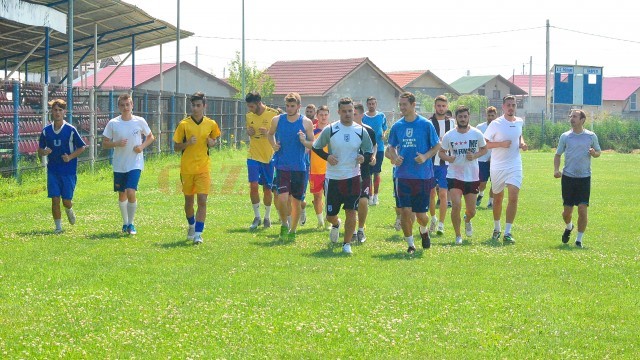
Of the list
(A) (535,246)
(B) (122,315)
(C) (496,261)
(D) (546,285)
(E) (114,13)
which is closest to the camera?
(B) (122,315)

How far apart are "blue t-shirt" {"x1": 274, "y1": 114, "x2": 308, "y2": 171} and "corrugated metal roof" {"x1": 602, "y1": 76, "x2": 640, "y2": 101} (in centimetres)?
10804

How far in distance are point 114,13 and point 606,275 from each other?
23702mm

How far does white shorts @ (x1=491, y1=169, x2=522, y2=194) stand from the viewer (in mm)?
14328

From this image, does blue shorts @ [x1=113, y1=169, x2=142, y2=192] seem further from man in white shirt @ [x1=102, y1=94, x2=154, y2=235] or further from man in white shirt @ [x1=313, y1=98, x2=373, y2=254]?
man in white shirt @ [x1=313, y1=98, x2=373, y2=254]

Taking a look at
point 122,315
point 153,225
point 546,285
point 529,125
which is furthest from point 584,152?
point 529,125

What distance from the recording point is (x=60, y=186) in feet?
46.7

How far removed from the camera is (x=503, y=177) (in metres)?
14.4

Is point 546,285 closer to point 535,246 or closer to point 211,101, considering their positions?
point 535,246

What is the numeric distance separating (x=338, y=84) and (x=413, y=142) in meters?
58.8

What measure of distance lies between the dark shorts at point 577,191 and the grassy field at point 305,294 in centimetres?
66

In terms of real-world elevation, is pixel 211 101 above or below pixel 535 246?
above

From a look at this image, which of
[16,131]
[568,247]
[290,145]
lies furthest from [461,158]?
[16,131]

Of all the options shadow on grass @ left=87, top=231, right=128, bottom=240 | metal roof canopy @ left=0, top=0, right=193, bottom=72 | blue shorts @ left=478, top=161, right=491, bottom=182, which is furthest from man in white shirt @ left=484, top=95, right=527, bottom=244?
metal roof canopy @ left=0, top=0, right=193, bottom=72

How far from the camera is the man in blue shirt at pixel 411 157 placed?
12.6 m
